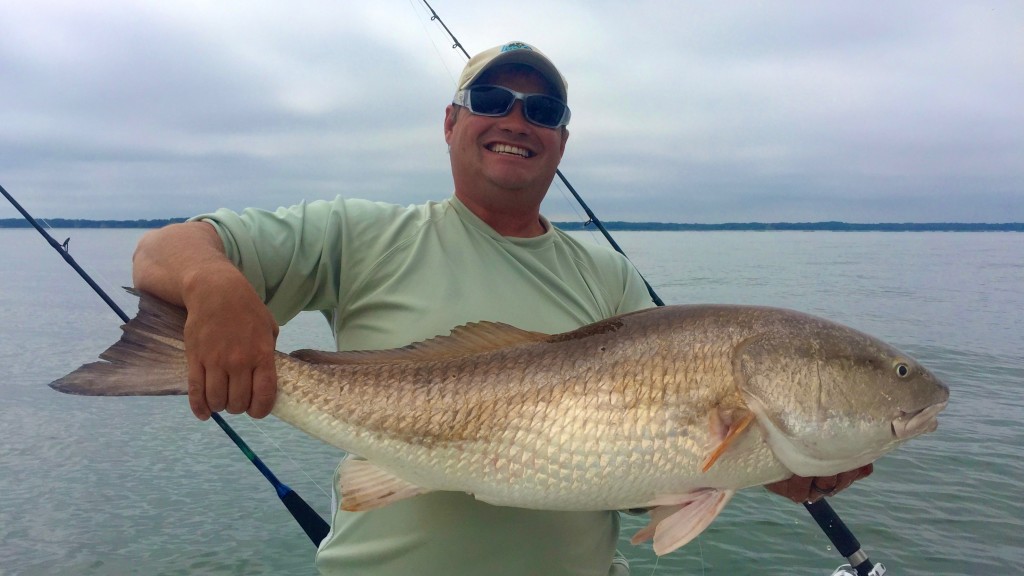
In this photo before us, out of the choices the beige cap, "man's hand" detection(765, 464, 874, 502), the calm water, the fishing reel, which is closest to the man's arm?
the beige cap

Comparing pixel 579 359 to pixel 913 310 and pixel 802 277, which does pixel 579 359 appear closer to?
pixel 913 310

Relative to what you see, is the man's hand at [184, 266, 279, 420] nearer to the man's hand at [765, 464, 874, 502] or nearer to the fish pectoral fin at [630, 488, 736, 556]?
the fish pectoral fin at [630, 488, 736, 556]

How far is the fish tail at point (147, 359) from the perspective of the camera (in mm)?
2088

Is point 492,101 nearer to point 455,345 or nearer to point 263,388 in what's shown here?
point 455,345

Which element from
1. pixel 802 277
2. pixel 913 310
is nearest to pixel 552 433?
pixel 913 310

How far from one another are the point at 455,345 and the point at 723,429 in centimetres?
100

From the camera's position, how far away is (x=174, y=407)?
10.4 m

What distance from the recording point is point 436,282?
2.70m

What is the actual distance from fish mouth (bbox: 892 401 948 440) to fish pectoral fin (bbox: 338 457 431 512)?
171cm

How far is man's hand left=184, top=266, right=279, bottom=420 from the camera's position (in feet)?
6.45

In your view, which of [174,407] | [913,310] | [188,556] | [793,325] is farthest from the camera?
[913,310]

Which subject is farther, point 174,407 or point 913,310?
point 913,310

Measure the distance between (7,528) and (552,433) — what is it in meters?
7.16

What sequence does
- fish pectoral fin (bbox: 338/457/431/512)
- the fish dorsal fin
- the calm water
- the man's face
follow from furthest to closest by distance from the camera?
1. the calm water
2. the man's face
3. the fish dorsal fin
4. fish pectoral fin (bbox: 338/457/431/512)
